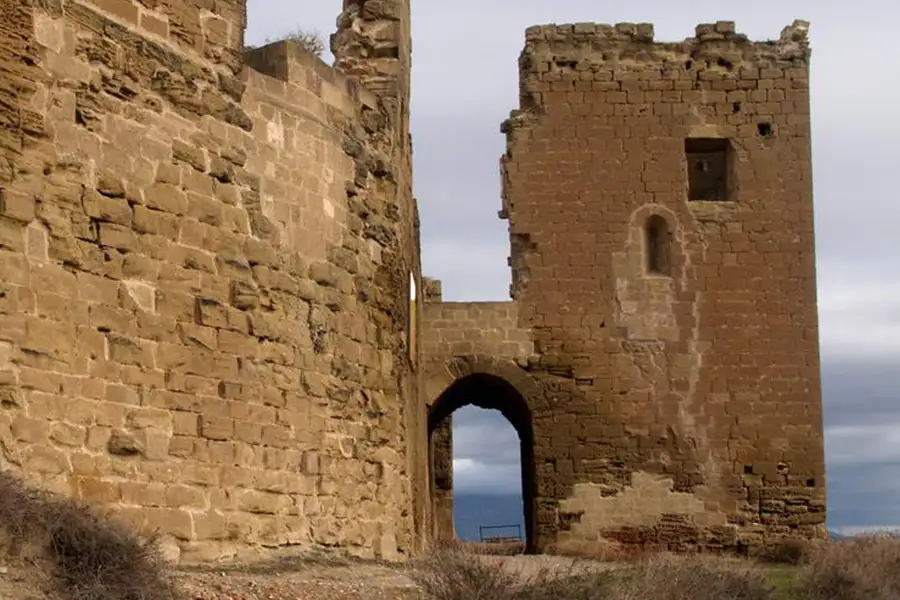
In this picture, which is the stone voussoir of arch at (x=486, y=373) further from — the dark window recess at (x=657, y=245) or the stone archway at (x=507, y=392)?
the dark window recess at (x=657, y=245)

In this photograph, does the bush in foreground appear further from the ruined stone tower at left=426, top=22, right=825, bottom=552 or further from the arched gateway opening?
the arched gateway opening

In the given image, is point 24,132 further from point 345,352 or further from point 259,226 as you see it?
point 345,352

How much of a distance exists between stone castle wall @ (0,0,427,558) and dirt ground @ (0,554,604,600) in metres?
0.22

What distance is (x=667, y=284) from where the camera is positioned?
1962 cm

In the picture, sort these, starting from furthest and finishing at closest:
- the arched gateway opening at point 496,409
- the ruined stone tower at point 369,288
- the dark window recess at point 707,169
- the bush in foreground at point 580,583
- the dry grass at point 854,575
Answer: the dark window recess at point 707,169, the arched gateway opening at point 496,409, the dry grass at point 854,575, the bush in foreground at point 580,583, the ruined stone tower at point 369,288

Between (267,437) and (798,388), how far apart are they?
11214 millimetres

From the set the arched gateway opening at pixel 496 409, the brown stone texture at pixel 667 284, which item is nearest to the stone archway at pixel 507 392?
the arched gateway opening at pixel 496 409

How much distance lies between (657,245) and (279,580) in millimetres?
11945

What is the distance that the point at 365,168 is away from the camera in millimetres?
11617

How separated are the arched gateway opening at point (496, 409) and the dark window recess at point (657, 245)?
8.27 ft

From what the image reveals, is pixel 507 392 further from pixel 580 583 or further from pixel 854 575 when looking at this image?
pixel 580 583

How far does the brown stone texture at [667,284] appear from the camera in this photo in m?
19.2

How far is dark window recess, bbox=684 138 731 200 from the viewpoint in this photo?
20281 millimetres

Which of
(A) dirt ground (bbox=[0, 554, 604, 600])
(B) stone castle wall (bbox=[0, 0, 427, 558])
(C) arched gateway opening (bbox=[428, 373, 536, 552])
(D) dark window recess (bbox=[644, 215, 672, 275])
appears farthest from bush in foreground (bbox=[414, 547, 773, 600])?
(D) dark window recess (bbox=[644, 215, 672, 275])
